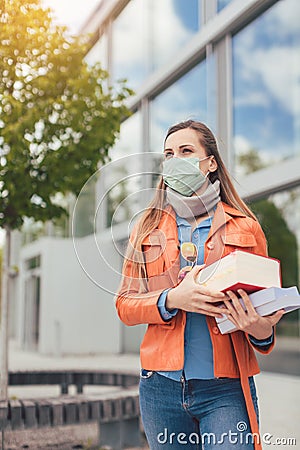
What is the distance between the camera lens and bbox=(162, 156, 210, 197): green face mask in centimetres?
184

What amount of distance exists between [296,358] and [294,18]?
5.87 m

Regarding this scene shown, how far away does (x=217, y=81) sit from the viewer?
384 inches

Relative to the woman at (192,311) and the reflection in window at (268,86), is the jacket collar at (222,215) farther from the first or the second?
the reflection in window at (268,86)

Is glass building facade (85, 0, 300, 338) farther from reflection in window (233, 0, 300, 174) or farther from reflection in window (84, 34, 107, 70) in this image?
reflection in window (84, 34, 107, 70)

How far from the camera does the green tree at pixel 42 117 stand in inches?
203

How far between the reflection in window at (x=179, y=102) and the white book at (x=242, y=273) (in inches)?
315

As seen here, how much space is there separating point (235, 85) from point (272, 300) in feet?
28.5

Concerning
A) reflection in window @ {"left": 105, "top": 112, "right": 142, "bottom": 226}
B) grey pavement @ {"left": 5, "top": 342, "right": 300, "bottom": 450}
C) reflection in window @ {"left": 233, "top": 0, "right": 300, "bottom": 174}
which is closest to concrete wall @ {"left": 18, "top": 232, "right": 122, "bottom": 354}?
grey pavement @ {"left": 5, "top": 342, "right": 300, "bottom": 450}

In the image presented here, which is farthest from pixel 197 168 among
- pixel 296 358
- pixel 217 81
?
pixel 296 358

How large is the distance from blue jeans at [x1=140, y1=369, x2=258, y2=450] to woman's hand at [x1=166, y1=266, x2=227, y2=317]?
0.20 meters

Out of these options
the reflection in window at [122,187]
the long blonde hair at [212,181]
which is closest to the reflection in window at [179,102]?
the reflection in window at [122,187]

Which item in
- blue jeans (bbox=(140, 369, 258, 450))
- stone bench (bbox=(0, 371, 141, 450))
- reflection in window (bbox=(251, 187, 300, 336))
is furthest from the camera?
reflection in window (bbox=(251, 187, 300, 336))

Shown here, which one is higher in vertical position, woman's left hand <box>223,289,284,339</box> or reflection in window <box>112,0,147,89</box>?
reflection in window <box>112,0,147,89</box>

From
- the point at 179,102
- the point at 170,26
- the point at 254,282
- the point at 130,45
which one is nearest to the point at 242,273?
the point at 254,282
